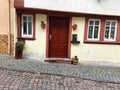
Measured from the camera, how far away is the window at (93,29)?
12023 mm

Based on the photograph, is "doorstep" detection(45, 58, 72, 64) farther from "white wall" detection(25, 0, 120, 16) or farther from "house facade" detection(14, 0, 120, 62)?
"white wall" detection(25, 0, 120, 16)

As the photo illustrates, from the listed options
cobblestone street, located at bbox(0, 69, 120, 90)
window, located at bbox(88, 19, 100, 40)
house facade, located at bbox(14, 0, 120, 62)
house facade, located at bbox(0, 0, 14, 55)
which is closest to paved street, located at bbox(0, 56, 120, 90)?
cobblestone street, located at bbox(0, 69, 120, 90)

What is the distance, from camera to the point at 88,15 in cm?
1177

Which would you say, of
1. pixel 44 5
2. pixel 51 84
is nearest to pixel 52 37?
pixel 44 5

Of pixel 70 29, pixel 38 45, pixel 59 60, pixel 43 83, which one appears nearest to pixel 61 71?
pixel 43 83

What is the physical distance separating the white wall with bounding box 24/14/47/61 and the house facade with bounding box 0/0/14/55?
851 mm

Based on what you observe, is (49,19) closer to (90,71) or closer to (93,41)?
(93,41)

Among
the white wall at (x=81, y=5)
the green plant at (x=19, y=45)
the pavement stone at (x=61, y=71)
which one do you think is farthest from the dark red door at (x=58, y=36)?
the pavement stone at (x=61, y=71)

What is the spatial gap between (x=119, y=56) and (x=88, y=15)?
287 cm

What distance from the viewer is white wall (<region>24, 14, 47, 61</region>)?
1175 centimetres

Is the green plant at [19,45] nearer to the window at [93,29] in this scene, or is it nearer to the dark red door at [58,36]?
the dark red door at [58,36]

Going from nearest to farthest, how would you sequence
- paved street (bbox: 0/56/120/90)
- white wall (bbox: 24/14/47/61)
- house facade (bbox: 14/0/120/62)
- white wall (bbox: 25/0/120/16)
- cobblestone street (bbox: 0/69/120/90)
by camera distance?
cobblestone street (bbox: 0/69/120/90) < paved street (bbox: 0/56/120/90) < white wall (bbox: 25/0/120/16) < house facade (bbox: 14/0/120/62) < white wall (bbox: 24/14/47/61)

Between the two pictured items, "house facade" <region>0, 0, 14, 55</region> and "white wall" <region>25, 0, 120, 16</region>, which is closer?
"white wall" <region>25, 0, 120, 16</region>

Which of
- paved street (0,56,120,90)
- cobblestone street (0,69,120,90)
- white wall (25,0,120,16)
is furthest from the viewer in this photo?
white wall (25,0,120,16)
